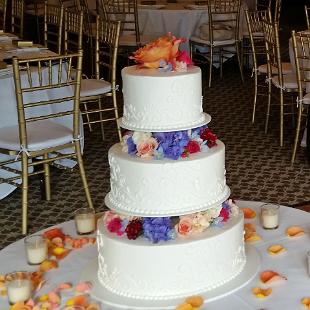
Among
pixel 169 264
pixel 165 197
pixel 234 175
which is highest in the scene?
pixel 165 197

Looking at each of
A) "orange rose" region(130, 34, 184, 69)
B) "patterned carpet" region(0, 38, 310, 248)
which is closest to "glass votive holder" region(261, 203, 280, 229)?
"orange rose" region(130, 34, 184, 69)

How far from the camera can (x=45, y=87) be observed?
11.7 feet

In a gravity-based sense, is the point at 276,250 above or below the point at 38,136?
below

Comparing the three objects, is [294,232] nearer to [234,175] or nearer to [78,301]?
[78,301]

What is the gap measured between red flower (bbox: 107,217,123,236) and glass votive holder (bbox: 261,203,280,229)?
28.4 inches

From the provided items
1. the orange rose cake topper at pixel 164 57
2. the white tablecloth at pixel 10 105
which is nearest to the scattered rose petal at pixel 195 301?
the orange rose cake topper at pixel 164 57

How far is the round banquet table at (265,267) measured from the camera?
2326 mm

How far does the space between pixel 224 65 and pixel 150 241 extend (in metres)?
6.02

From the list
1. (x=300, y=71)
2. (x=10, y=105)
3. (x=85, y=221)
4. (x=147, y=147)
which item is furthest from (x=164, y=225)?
(x=300, y=71)

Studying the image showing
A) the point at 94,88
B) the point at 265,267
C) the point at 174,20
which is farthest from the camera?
the point at 174,20

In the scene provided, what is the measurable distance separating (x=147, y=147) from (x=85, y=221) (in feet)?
2.35

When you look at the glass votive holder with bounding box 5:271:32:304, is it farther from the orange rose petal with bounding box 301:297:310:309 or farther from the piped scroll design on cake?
the orange rose petal with bounding box 301:297:310:309

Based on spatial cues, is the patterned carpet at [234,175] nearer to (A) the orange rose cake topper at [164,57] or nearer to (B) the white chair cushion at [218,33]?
(B) the white chair cushion at [218,33]

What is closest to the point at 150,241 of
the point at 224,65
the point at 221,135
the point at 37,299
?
the point at 37,299
